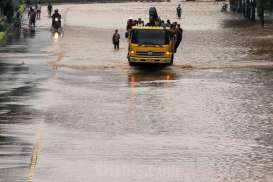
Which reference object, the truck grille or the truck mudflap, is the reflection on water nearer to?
the truck mudflap

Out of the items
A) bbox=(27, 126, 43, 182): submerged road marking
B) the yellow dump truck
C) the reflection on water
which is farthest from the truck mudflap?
bbox=(27, 126, 43, 182): submerged road marking

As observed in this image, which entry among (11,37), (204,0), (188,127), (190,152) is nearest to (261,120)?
(188,127)

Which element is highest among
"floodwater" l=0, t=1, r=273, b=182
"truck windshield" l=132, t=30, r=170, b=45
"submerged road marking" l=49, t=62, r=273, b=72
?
"truck windshield" l=132, t=30, r=170, b=45

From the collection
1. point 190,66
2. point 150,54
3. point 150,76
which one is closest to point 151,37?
point 150,54

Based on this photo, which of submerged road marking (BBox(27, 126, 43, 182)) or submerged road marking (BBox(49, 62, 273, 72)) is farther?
submerged road marking (BBox(49, 62, 273, 72))

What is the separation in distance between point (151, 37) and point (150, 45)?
23.4 inches

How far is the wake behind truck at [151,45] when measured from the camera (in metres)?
46.5

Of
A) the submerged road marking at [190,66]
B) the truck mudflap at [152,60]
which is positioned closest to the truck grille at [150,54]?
the truck mudflap at [152,60]

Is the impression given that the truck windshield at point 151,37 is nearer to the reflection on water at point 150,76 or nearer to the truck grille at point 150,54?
the truck grille at point 150,54

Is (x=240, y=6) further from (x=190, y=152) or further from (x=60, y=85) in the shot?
(x=190, y=152)

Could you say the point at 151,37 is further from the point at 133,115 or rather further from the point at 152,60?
the point at 133,115

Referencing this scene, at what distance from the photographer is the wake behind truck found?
46.5 meters

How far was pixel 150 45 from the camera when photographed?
46531 millimetres

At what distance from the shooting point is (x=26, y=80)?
41.4 metres
